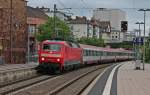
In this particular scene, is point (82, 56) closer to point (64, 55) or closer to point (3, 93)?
point (64, 55)

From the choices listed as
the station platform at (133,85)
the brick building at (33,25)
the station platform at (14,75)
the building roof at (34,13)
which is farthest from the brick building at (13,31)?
the building roof at (34,13)

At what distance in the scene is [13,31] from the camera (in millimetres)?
75625

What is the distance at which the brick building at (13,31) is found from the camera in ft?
237

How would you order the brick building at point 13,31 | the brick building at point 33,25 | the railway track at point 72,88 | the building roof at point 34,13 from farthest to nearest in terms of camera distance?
the building roof at point 34,13 → the brick building at point 33,25 → the brick building at point 13,31 → the railway track at point 72,88

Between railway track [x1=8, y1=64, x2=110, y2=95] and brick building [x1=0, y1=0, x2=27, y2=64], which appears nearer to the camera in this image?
railway track [x1=8, y1=64, x2=110, y2=95]

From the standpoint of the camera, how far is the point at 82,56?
198ft

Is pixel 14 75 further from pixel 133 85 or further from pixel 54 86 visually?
pixel 133 85

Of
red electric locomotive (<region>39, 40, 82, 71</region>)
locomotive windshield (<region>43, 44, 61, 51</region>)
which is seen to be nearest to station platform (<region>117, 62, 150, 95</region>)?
red electric locomotive (<region>39, 40, 82, 71</region>)

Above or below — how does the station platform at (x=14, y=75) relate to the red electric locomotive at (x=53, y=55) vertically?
below

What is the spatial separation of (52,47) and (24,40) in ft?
123

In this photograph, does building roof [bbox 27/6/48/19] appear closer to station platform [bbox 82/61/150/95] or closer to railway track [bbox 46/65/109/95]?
station platform [bbox 82/61/150/95]

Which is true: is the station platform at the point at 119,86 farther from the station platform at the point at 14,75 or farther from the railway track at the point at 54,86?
the station platform at the point at 14,75

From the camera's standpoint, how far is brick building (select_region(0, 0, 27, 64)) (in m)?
72.3

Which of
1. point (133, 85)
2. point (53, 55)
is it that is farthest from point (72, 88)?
point (53, 55)
